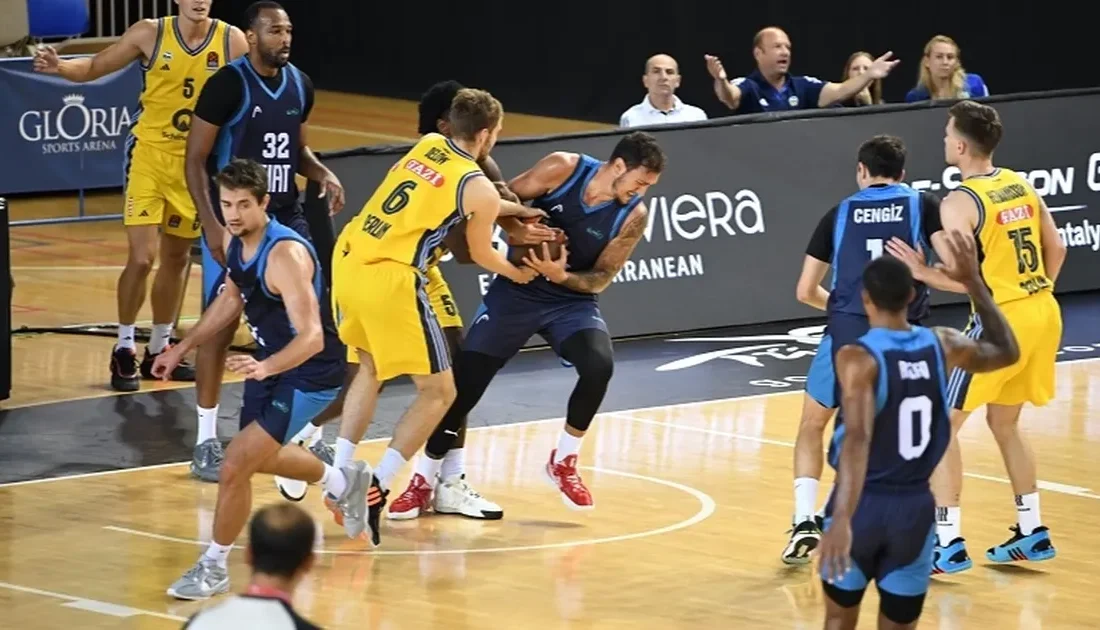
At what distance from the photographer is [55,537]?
8875mm

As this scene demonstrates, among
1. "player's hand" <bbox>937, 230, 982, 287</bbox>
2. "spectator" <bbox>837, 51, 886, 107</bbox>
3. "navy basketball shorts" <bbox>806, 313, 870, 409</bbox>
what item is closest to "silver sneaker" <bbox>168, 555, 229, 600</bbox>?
"navy basketball shorts" <bbox>806, 313, 870, 409</bbox>

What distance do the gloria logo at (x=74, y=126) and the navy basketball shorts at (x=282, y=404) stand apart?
8.19m

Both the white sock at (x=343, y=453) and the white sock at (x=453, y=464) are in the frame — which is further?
the white sock at (x=453, y=464)

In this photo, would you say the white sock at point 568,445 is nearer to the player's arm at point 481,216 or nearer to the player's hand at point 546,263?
the player's hand at point 546,263

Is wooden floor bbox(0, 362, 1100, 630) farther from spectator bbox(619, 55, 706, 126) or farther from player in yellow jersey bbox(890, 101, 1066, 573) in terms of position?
spectator bbox(619, 55, 706, 126)

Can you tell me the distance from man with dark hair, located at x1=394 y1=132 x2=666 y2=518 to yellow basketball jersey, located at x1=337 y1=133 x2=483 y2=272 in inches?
24.8

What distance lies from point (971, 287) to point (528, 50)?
18216 mm

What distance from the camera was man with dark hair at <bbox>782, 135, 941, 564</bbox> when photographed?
8570 millimetres

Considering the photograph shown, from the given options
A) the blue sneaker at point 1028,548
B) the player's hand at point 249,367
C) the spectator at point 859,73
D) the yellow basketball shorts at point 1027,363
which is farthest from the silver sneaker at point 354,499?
the spectator at point 859,73

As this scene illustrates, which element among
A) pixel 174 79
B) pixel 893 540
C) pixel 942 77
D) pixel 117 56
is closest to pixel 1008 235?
pixel 893 540

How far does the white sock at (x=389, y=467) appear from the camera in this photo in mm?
8852

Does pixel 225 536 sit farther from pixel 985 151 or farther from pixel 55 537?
pixel 985 151

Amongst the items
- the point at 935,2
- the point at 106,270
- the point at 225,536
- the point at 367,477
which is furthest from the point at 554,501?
the point at 935,2

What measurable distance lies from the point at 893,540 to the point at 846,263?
8.18ft
